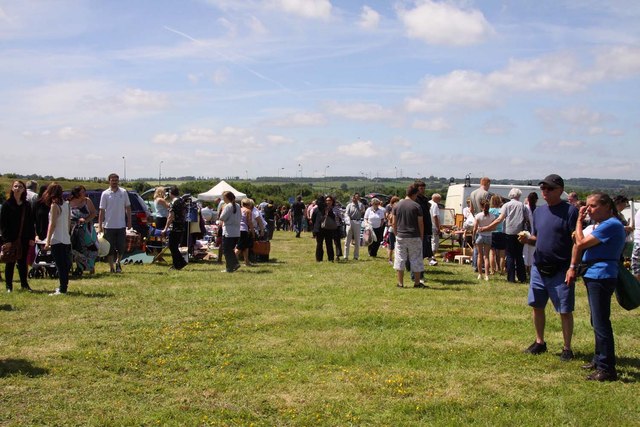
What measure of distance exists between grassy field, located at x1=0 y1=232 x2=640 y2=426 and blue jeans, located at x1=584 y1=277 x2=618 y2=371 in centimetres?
24

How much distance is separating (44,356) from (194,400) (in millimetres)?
2110

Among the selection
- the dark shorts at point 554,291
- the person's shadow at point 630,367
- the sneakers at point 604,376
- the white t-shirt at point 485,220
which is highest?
the white t-shirt at point 485,220

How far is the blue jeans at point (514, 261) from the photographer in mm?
12438

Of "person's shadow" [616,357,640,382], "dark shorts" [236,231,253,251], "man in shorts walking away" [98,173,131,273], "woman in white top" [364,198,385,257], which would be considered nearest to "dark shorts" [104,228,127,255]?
"man in shorts walking away" [98,173,131,273]

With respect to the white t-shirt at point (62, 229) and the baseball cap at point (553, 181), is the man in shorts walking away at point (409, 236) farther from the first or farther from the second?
the white t-shirt at point (62, 229)

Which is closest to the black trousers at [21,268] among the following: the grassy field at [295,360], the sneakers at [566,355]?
the grassy field at [295,360]

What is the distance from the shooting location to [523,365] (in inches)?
256

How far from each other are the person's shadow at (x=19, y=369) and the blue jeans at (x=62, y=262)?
12.8 feet

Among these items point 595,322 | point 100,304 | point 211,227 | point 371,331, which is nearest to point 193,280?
point 100,304

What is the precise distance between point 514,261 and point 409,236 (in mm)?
2461

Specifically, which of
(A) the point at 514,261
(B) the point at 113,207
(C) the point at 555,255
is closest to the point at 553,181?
(C) the point at 555,255

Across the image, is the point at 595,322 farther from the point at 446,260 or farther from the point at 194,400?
the point at 446,260

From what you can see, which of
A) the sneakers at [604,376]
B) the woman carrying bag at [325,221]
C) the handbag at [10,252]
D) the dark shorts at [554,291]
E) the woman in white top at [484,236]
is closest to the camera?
the sneakers at [604,376]

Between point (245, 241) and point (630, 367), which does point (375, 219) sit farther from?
point (630, 367)
